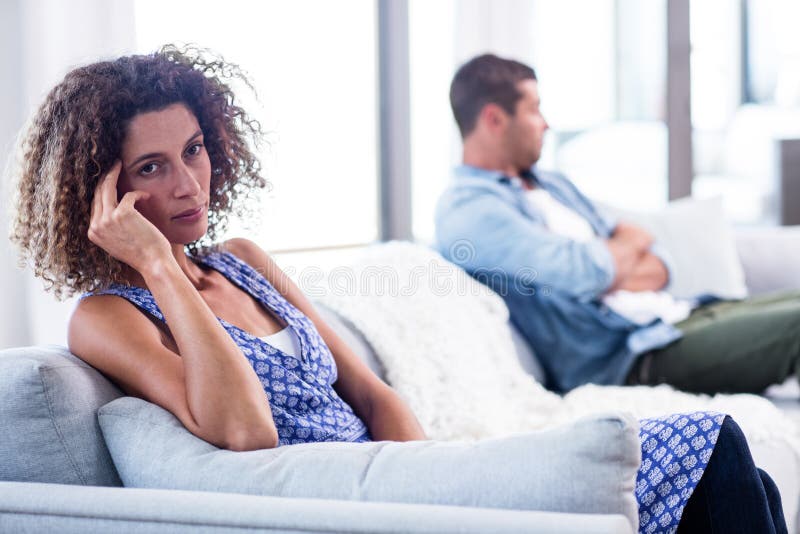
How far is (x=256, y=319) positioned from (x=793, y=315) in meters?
1.61

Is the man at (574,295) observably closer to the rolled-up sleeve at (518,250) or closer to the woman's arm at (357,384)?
the rolled-up sleeve at (518,250)

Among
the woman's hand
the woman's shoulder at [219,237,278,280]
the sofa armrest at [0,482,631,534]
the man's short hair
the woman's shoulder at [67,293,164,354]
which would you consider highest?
the man's short hair

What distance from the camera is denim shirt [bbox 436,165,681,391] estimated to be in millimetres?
2617

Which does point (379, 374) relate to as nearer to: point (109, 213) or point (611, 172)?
point (109, 213)

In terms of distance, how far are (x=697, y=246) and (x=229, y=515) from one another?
236 cm

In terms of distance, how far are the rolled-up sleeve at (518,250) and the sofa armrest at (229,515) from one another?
156cm

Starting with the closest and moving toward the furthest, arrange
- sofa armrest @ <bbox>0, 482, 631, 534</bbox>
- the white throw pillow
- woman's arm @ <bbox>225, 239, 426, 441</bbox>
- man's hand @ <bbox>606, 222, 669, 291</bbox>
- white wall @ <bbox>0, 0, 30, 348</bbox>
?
sofa armrest @ <bbox>0, 482, 631, 534</bbox> → woman's arm @ <bbox>225, 239, 426, 441</bbox> → white wall @ <bbox>0, 0, 30, 348</bbox> → man's hand @ <bbox>606, 222, 669, 291</bbox> → the white throw pillow

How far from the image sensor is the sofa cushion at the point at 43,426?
1.29 meters

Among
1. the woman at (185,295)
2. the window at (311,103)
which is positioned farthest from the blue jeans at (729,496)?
the window at (311,103)

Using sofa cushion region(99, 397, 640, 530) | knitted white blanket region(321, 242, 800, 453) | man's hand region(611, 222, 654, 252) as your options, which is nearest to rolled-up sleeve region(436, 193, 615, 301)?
knitted white blanket region(321, 242, 800, 453)

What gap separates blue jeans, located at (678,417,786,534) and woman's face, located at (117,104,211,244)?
32.0 inches

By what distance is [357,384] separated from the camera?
5.71 ft

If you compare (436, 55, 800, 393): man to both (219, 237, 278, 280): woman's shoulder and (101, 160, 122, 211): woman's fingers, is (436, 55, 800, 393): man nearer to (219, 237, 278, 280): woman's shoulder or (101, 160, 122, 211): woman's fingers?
(219, 237, 278, 280): woman's shoulder

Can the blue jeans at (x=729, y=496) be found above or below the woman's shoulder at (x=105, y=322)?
below
